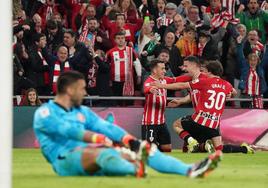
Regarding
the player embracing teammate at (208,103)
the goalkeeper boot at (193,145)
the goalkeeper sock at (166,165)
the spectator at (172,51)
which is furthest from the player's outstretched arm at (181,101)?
the goalkeeper sock at (166,165)

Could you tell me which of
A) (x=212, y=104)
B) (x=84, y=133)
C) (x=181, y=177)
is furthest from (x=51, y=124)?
(x=212, y=104)

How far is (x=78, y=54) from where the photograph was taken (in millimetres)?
24484

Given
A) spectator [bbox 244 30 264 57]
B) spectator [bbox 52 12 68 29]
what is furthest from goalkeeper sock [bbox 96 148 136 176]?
spectator [bbox 244 30 264 57]

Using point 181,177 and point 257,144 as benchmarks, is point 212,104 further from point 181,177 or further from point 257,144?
point 181,177

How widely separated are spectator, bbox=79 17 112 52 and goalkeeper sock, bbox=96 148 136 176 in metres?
12.1

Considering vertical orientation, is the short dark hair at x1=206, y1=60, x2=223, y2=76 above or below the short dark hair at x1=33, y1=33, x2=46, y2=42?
below

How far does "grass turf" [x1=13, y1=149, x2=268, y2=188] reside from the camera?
12.4 m

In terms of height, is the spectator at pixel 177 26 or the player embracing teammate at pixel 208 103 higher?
the spectator at pixel 177 26

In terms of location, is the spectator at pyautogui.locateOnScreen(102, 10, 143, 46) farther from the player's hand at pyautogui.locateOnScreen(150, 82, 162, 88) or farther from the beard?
the beard

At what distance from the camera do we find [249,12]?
26.5 metres

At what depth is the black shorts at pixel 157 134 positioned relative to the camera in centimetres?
2377

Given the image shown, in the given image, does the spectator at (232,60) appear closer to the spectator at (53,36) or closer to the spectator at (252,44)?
the spectator at (252,44)

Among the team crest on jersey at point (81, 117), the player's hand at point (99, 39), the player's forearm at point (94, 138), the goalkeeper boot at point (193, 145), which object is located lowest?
the goalkeeper boot at point (193, 145)
